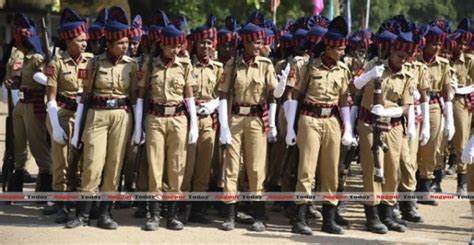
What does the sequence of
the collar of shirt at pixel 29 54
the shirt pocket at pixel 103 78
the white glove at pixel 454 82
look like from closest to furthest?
1. the shirt pocket at pixel 103 78
2. the collar of shirt at pixel 29 54
3. the white glove at pixel 454 82

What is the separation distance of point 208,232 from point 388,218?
1991 millimetres

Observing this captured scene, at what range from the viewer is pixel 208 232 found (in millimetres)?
9797

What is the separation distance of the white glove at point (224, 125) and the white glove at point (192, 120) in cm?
27

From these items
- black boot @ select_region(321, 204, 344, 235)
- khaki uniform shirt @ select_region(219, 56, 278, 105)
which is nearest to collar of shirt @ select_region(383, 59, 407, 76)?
khaki uniform shirt @ select_region(219, 56, 278, 105)

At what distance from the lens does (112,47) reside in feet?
31.6

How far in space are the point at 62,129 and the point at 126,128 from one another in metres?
0.72

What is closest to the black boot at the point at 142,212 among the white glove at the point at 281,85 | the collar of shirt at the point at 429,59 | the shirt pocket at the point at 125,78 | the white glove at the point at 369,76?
the shirt pocket at the point at 125,78

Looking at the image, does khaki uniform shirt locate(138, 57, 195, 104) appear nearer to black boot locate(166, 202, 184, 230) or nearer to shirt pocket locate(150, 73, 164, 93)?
shirt pocket locate(150, 73, 164, 93)

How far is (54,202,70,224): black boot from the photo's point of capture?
33.0ft

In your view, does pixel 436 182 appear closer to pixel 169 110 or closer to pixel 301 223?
pixel 301 223

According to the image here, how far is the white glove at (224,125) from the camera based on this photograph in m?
9.84

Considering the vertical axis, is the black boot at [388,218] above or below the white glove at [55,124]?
below

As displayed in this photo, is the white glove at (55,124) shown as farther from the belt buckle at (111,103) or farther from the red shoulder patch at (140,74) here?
the red shoulder patch at (140,74)

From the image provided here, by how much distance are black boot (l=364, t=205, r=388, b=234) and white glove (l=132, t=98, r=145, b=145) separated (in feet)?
8.29
